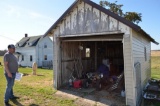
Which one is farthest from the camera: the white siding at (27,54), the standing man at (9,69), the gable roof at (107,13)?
the white siding at (27,54)

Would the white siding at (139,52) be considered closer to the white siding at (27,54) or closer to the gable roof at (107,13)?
the gable roof at (107,13)

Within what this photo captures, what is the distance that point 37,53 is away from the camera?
3475 cm

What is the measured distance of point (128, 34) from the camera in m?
8.02

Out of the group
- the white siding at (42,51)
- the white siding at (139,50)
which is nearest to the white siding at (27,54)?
the white siding at (42,51)

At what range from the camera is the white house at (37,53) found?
34812 millimetres

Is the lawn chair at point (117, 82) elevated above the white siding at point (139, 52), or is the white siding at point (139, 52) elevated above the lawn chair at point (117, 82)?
the white siding at point (139, 52)

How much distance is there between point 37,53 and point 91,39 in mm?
26376

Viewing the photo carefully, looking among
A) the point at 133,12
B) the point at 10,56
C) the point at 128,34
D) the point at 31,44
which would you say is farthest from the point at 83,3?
the point at 31,44

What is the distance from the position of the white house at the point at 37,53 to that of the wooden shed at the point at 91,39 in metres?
21.4

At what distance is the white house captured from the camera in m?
34.8

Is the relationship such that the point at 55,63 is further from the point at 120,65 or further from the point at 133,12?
the point at 133,12

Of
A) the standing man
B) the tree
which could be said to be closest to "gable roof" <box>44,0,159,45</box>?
the standing man

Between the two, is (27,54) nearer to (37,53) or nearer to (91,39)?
(37,53)

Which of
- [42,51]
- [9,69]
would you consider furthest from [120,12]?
[9,69]
